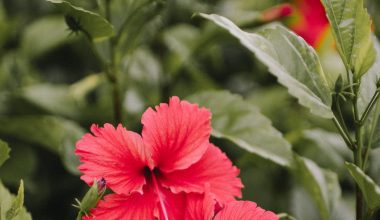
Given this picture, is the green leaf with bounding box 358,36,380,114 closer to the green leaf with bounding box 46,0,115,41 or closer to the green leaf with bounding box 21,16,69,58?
the green leaf with bounding box 46,0,115,41

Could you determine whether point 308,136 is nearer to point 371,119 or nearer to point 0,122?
point 371,119

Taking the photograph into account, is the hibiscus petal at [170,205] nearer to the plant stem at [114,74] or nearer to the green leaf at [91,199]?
the green leaf at [91,199]

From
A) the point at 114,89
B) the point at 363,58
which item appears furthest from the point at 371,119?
the point at 114,89

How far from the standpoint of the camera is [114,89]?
3.35 feet

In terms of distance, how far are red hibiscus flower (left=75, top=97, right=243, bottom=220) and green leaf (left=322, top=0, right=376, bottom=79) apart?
18 cm

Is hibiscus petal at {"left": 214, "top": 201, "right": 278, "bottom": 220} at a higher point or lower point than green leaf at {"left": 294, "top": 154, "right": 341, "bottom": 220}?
higher

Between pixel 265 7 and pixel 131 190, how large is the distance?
937 mm

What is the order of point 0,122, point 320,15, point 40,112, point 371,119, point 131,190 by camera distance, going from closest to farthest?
point 131,190, point 371,119, point 0,122, point 40,112, point 320,15

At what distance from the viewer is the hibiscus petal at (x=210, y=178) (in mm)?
738

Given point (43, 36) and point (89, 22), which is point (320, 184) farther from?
point (43, 36)

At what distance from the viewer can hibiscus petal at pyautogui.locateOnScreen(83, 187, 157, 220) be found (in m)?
0.69

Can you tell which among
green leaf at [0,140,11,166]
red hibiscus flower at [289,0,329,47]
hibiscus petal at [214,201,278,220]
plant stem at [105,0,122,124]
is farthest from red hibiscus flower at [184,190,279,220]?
red hibiscus flower at [289,0,329,47]

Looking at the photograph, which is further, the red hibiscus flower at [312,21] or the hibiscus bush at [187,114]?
the red hibiscus flower at [312,21]

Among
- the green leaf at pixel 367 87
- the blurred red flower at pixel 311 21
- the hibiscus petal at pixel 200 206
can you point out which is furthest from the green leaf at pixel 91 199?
the blurred red flower at pixel 311 21
